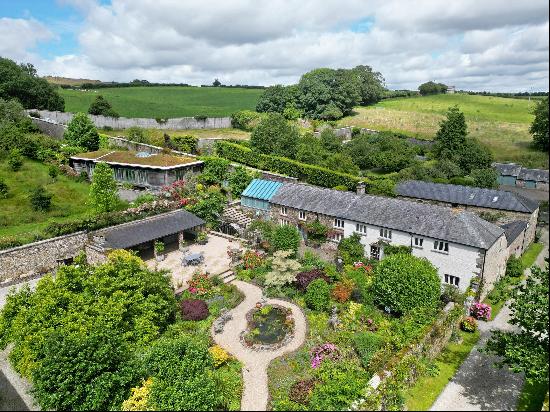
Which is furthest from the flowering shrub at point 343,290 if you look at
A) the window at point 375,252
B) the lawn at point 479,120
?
the lawn at point 479,120

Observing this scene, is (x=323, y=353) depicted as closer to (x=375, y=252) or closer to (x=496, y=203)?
(x=375, y=252)

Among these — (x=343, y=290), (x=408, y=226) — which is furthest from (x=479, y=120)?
(x=343, y=290)

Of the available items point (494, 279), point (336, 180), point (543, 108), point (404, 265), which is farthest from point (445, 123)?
point (543, 108)

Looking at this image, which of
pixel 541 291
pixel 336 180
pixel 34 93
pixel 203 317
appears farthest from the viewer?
pixel 34 93

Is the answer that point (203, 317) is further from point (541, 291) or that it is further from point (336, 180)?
point (336, 180)

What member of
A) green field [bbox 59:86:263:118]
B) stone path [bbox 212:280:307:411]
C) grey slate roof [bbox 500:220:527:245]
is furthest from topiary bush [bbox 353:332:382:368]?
green field [bbox 59:86:263:118]
